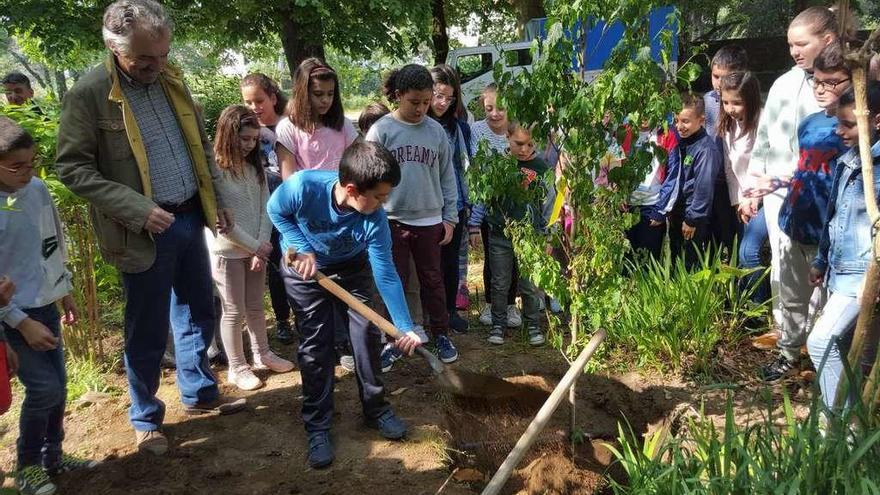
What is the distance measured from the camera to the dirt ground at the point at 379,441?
9.58 ft

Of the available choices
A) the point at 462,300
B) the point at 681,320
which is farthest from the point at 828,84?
the point at 462,300

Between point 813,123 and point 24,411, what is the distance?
3851mm

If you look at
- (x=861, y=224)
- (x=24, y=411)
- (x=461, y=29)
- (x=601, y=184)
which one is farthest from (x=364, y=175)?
(x=461, y=29)

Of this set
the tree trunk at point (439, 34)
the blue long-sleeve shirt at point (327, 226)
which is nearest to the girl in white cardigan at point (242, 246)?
the blue long-sleeve shirt at point (327, 226)

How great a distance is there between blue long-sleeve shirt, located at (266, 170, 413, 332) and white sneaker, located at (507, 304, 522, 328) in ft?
6.17

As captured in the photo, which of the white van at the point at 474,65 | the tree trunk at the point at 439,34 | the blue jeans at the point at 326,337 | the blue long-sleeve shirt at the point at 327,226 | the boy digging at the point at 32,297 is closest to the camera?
the boy digging at the point at 32,297

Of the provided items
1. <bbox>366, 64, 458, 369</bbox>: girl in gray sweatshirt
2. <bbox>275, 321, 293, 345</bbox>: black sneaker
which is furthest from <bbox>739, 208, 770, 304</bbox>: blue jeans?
<bbox>275, 321, 293, 345</bbox>: black sneaker

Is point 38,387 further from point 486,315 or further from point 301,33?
point 301,33

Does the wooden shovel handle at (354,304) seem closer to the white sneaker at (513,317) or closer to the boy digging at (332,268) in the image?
the boy digging at (332,268)

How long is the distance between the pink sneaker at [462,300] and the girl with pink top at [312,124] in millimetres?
1684

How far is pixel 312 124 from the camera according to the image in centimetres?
404

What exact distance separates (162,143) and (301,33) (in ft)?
27.4

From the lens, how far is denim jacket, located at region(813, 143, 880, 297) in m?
2.66

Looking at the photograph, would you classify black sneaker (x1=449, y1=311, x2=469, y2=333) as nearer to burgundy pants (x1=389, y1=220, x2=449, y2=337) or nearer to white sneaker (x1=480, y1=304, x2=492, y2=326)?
white sneaker (x1=480, y1=304, x2=492, y2=326)
